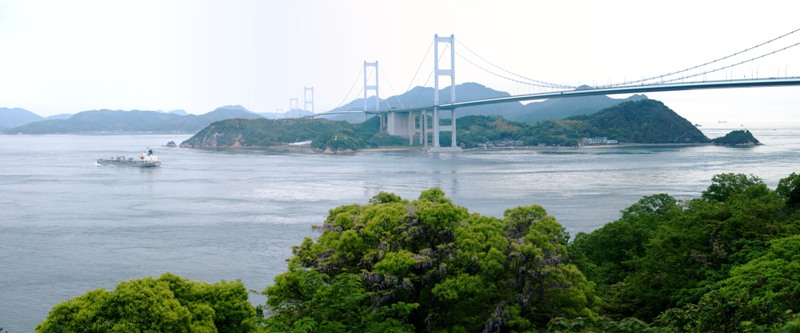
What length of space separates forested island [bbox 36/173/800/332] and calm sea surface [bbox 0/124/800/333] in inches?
144

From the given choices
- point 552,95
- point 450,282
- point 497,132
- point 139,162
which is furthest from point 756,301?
point 497,132

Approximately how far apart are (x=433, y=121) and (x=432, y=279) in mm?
39788

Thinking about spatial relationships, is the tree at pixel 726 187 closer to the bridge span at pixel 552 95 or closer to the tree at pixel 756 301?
the tree at pixel 756 301

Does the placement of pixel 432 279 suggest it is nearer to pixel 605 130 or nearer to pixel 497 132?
pixel 497 132

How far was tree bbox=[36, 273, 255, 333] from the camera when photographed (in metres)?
4.80

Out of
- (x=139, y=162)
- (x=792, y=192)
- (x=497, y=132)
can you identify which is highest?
(x=497, y=132)

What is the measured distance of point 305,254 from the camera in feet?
21.0

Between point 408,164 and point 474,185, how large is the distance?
11121 millimetres

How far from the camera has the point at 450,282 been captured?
18.0 ft

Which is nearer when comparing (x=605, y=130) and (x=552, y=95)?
(x=552, y=95)

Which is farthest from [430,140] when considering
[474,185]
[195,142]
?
[474,185]

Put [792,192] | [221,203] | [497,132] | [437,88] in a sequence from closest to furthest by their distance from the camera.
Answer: [792,192], [221,203], [437,88], [497,132]

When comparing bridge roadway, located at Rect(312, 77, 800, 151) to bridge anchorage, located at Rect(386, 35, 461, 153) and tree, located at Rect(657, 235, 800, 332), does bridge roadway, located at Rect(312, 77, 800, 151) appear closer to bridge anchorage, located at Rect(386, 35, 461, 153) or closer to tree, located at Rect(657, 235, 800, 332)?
bridge anchorage, located at Rect(386, 35, 461, 153)

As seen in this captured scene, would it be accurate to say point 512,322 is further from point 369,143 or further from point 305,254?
point 369,143
